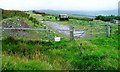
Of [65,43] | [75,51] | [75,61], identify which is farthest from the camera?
[65,43]

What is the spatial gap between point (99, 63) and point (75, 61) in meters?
1.20

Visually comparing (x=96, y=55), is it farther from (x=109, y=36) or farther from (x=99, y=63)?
(x=109, y=36)

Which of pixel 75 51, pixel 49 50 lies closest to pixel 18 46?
pixel 49 50

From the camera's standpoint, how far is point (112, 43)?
2395 cm

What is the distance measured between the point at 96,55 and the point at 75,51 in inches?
70.2

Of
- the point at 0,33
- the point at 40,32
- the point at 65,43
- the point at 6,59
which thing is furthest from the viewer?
the point at 40,32

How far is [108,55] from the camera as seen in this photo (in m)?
19.5

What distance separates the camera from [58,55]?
19859 millimetres

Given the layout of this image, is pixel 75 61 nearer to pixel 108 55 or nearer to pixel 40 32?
pixel 108 55

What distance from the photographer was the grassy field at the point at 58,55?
15508 mm

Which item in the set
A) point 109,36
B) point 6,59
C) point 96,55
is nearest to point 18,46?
point 96,55

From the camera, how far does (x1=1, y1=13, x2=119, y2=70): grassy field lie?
15.5 metres

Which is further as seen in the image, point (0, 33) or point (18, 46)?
point (0, 33)

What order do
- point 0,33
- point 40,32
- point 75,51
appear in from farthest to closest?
point 40,32
point 0,33
point 75,51
